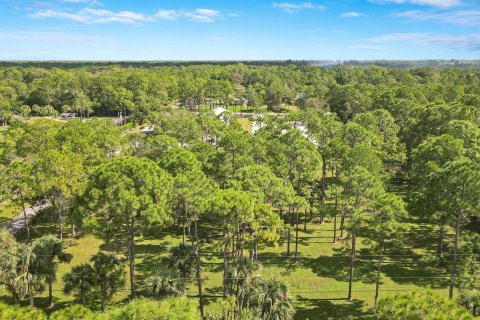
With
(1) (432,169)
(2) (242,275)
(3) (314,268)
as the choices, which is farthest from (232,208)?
(1) (432,169)

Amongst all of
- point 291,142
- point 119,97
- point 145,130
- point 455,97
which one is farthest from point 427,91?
point 119,97

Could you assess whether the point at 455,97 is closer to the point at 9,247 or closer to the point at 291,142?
the point at 291,142

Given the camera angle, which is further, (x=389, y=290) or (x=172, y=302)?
(x=389, y=290)

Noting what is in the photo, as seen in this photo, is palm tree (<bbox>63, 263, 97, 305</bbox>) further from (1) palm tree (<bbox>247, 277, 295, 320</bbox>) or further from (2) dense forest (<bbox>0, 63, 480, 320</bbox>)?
(1) palm tree (<bbox>247, 277, 295, 320</bbox>)

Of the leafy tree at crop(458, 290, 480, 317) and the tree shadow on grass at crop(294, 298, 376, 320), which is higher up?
the leafy tree at crop(458, 290, 480, 317)

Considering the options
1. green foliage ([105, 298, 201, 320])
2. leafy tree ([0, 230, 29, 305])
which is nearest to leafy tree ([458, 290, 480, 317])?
green foliage ([105, 298, 201, 320])

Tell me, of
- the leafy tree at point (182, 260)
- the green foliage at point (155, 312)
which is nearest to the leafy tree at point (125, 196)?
the leafy tree at point (182, 260)
